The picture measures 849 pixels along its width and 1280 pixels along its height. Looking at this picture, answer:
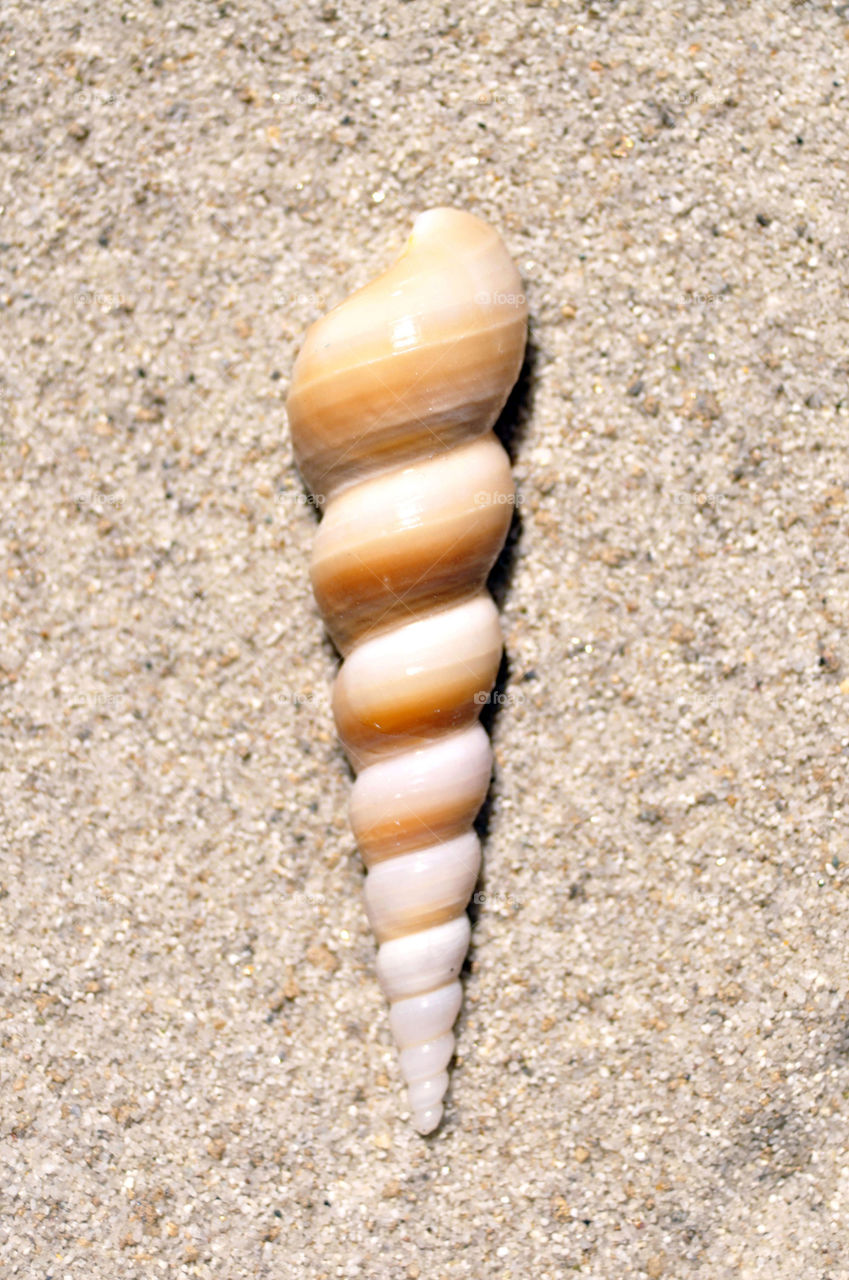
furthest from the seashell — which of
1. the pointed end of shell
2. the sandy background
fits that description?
the sandy background

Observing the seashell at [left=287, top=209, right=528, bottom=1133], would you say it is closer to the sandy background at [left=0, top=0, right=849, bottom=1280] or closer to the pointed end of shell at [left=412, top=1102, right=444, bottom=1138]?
the pointed end of shell at [left=412, top=1102, right=444, bottom=1138]

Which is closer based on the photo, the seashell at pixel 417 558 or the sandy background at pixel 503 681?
the seashell at pixel 417 558

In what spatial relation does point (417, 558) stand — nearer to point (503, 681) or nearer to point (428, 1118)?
point (503, 681)

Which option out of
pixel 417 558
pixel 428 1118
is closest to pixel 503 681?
pixel 417 558

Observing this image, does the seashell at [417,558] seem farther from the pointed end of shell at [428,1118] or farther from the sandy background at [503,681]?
the sandy background at [503,681]

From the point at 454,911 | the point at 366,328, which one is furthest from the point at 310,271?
the point at 454,911

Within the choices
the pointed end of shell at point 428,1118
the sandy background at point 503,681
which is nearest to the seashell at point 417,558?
the pointed end of shell at point 428,1118

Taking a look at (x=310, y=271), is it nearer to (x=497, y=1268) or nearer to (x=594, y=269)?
(x=594, y=269)
